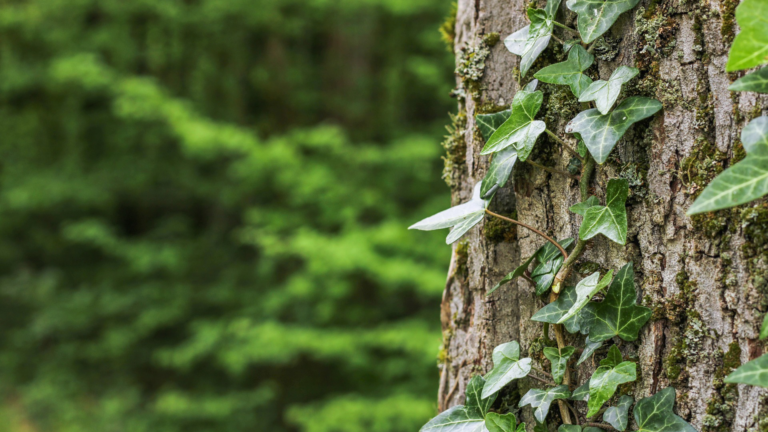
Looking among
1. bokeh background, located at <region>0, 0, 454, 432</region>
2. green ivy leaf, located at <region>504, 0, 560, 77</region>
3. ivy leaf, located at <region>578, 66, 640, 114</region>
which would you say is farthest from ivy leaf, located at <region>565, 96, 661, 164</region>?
bokeh background, located at <region>0, 0, 454, 432</region>

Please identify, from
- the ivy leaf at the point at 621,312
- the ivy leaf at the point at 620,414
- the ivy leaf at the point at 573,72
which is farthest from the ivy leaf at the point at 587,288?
the ivy leaf at the point at 573,72

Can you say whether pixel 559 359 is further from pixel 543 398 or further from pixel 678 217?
pixel 678 217

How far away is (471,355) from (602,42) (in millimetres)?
530

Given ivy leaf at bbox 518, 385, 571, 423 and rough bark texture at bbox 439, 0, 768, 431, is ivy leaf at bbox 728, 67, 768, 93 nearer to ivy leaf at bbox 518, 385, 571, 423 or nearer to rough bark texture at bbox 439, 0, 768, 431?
rough bark texture at bbox 439, 0, 768, 431

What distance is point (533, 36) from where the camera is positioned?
0.70 metres

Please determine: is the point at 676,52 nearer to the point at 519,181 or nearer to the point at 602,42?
the point at 602,42

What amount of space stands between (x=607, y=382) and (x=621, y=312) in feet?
0.29

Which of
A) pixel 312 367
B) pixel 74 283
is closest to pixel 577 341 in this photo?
pixel 312 367

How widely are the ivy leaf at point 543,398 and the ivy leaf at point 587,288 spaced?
0.12 meters

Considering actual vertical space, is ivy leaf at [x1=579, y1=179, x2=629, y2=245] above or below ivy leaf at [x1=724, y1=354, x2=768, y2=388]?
above

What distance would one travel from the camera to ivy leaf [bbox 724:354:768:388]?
19.6 inches

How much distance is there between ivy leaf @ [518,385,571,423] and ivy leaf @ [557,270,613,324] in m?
0.12

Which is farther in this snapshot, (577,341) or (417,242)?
(417,242)

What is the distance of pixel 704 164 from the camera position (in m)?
0.59
